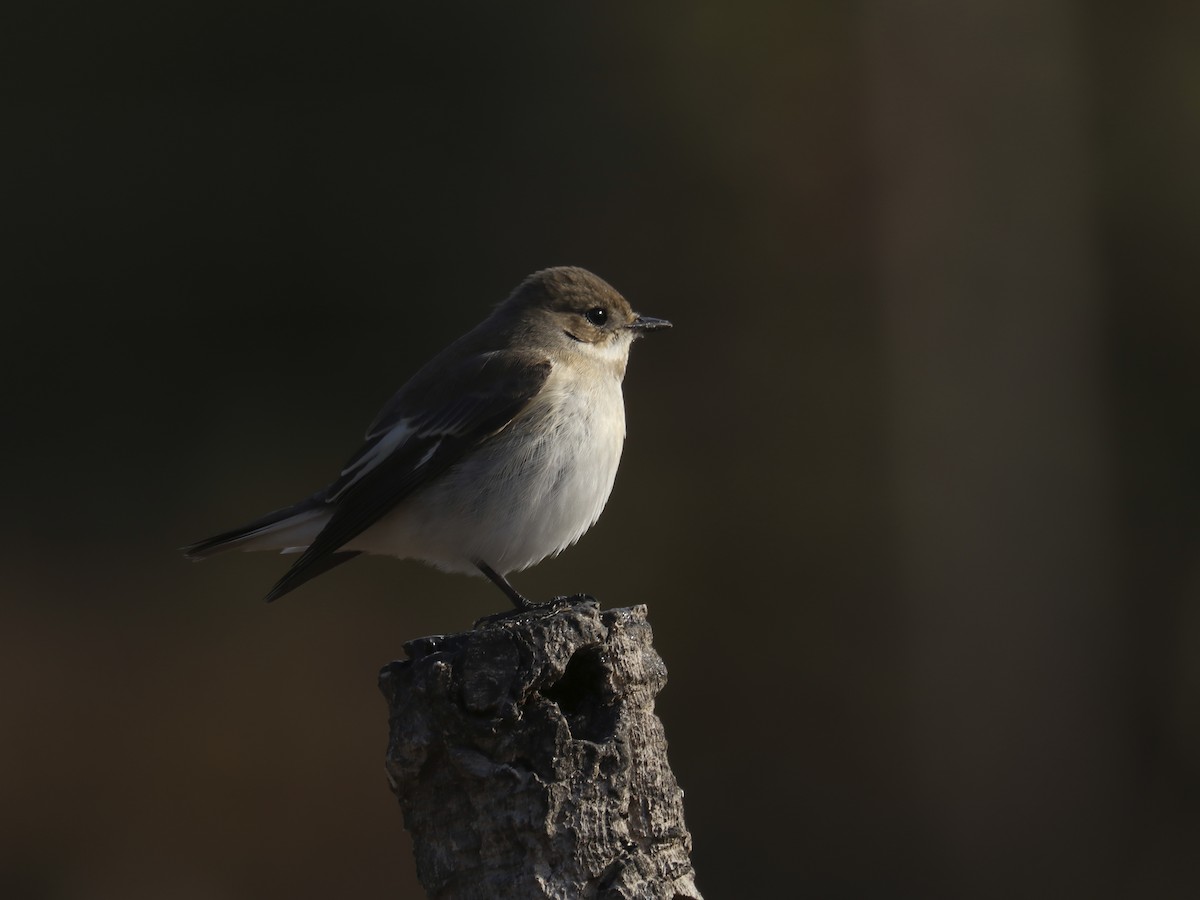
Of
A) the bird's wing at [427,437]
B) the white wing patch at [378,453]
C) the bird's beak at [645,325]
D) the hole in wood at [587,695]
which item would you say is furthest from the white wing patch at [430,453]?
the hole in wood at [587,695]

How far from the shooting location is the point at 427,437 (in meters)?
4.30

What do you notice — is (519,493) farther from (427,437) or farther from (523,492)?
(427,437)

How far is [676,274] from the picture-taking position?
28.2 feet

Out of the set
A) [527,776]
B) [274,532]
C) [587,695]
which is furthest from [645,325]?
[527,776]

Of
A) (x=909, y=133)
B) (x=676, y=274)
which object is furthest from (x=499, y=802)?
(x=909, y=133)

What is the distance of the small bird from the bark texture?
4.92 feet

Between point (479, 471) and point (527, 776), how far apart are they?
1.81 m

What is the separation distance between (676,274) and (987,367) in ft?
6.60

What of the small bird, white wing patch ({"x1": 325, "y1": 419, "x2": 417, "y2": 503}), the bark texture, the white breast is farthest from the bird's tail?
the bark texture

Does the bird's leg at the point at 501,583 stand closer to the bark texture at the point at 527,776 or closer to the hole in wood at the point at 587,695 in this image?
the hole in wood at the point at 587,695

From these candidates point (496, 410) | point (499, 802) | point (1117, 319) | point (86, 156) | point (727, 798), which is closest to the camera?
point (499, 802)

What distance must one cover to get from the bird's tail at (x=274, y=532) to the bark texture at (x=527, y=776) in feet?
6.62

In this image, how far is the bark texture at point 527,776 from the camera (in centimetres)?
244

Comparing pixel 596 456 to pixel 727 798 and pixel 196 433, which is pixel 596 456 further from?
pixel 196 433
